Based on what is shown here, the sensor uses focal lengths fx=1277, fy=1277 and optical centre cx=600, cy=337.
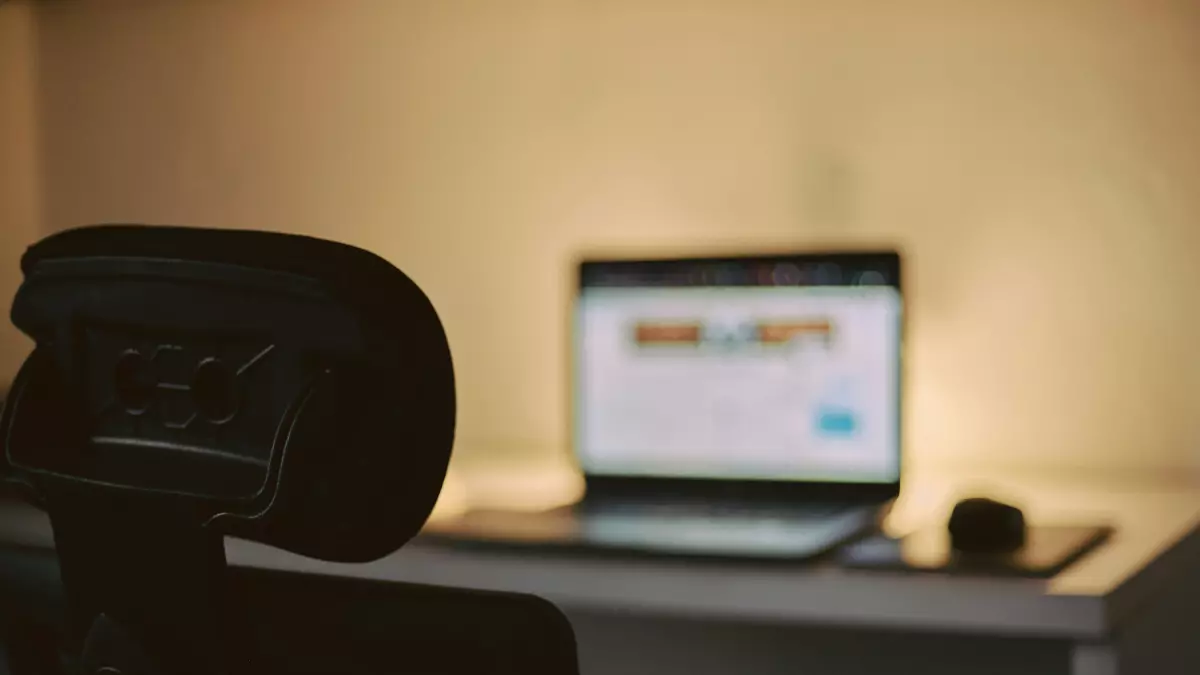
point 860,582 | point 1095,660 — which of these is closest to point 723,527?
point 860,582

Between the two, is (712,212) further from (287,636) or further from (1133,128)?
(287,636)

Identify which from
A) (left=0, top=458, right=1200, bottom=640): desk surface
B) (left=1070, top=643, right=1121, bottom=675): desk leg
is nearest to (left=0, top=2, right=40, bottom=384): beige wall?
(left=0, top=458, right=1200, bottom=640): desk surface

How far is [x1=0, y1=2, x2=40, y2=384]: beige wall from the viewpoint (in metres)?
1.79

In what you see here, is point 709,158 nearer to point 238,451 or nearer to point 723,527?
point 723,527

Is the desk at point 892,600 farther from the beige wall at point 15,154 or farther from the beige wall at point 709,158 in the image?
the beige wall at point 15,154

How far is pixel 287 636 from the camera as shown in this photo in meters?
0.64

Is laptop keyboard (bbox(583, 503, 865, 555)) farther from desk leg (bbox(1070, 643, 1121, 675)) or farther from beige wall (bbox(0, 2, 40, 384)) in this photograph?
beige wall (bbox(0, 2, 40, 384))

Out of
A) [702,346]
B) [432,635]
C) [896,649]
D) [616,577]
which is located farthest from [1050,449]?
[432,635]

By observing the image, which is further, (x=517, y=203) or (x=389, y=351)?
(x=517, y=203)

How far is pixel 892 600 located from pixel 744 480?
431 millimetres

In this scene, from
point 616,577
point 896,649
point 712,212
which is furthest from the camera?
point 712,212

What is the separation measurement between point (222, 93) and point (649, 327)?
0.75m

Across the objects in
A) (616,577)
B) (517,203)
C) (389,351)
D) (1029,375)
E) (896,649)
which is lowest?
(896,649)

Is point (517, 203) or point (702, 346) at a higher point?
point (517, 203)
